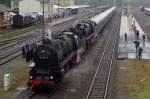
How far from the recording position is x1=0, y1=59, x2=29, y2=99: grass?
23.6 metres

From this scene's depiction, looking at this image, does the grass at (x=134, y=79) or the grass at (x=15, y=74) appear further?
the grass at (x=15, y=74)

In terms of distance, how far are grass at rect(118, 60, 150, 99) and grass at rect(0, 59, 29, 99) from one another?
673 centimetres

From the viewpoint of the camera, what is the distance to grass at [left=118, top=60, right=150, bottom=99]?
23188 millimetres

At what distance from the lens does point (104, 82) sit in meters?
26.6

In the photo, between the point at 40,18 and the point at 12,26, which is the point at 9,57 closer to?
the point at 12,26

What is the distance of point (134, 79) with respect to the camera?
27344 millimetres

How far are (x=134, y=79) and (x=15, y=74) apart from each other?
352 inches

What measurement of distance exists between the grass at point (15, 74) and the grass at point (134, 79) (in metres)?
6.73

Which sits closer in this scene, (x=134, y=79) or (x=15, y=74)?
(x=134, y=79)

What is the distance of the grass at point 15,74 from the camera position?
2358 centimetres

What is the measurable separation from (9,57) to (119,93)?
16.3 meters

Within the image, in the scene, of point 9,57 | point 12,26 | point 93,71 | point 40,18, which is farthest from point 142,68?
point 40,18

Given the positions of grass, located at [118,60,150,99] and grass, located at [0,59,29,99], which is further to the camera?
grass, located at [0,59,29,99]

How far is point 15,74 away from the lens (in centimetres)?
2884
